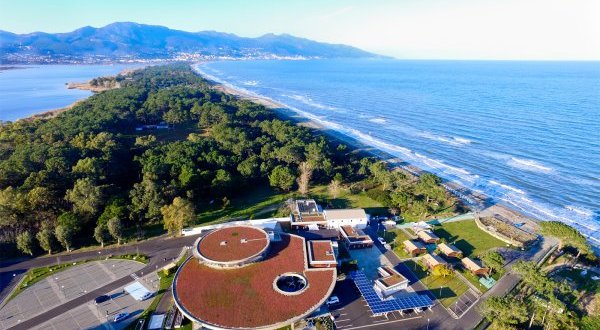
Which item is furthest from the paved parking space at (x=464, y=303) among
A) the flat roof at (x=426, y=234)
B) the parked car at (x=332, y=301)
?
the parked car at (x=332, y=301)

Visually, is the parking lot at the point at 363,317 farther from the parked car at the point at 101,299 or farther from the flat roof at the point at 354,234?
the parked car at the point at 101,299

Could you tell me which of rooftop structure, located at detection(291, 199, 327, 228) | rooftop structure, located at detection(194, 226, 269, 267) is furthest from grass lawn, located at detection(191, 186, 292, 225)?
rooftop structure, located at detection(194, 226, 269, 267)

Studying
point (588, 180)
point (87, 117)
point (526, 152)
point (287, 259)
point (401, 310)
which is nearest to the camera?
point (401, 310)

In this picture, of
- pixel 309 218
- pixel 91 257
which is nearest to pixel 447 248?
pixel 309 218

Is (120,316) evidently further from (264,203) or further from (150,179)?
(264,203)

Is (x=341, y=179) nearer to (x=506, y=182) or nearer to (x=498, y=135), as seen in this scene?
(x=506, y=182)

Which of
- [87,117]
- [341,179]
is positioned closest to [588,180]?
[341,179]
